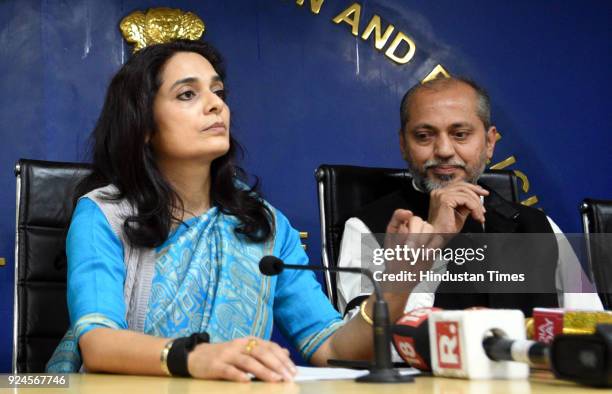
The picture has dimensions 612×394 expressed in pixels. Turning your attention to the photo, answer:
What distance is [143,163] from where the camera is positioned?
2064 millimetres

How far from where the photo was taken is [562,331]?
1.32 meters

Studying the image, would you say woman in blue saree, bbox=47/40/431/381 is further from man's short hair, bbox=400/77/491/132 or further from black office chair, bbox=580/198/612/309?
black office chair, bbox=580/198/612/309

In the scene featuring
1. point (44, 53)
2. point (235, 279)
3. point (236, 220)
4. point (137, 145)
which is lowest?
point (235, 279)

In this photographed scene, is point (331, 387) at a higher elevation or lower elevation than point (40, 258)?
lower

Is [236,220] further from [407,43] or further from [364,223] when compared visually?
[407,43]

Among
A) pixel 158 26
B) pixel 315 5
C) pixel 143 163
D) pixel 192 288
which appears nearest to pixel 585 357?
pixel 192 288

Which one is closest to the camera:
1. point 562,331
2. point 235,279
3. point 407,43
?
point 562,331

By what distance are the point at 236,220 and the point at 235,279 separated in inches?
6.5

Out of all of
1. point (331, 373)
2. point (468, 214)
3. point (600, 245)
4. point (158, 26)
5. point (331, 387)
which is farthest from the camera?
point (158, 26)

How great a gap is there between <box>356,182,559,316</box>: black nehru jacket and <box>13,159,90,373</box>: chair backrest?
81cm

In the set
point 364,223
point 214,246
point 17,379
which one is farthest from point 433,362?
point 364,223

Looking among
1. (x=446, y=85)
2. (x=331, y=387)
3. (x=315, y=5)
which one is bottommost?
(x=331, y=387)

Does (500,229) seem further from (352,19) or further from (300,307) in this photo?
(352,19)

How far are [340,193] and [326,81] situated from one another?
3.50 feet
